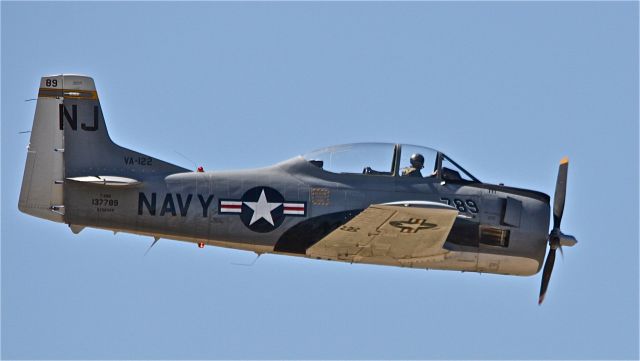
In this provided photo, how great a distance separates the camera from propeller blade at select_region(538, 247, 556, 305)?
2294 cm

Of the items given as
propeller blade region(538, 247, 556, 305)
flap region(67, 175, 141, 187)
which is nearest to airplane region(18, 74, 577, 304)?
flap region(67, 175, 141, 187)

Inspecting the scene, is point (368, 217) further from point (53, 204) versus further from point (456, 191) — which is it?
point (53, 204)

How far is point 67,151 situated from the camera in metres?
22.1

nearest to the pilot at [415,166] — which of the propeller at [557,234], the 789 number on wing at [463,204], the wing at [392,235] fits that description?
the 789 number on wing at [463,204]

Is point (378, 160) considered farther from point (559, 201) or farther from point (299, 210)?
point (559, 201)

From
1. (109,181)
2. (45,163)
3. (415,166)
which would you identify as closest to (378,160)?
(415,166)

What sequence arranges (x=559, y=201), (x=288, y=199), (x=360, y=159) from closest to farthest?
(x=288, y=199)
(x=360, y=159)
(x=559, y=201)

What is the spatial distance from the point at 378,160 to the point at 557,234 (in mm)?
3167

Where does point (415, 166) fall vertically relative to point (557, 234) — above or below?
above

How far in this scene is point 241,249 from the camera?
22.5 m

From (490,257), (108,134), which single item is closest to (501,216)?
(490,257)

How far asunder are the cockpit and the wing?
43.9 inches

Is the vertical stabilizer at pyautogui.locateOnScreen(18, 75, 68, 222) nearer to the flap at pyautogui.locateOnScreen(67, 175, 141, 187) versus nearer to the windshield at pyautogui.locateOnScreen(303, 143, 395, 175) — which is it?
the flap at pyautogui.locateOnScreen(67, 175, 141, 187)

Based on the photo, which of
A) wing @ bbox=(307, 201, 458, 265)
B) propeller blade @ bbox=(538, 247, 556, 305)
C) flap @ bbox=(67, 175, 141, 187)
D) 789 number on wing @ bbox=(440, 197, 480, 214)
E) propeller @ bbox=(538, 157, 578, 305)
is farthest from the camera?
propeller blade @ bbox=(538, 247, 556, 305)
